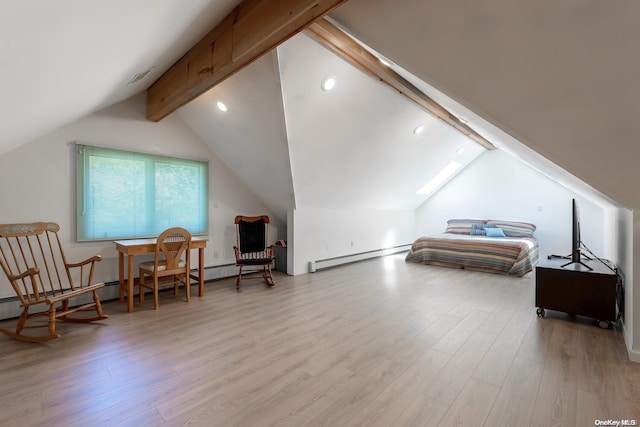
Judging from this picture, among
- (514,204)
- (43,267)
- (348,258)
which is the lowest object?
(348,258)

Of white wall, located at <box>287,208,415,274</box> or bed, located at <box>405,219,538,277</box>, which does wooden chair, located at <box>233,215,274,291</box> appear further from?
bed, located at <box>405,219,538,277</box>

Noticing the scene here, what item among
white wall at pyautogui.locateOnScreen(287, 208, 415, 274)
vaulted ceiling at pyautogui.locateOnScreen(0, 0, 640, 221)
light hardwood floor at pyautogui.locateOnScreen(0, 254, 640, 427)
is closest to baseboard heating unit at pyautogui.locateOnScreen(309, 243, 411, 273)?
white wall at pyautogui.locateOnScreen(287, 208, 415, 274)

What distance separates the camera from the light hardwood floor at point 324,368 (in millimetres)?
1554

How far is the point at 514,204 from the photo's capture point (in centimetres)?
682

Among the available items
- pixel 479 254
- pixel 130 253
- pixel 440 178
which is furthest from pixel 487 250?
pixel 130 253

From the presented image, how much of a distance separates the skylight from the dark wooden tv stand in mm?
4342

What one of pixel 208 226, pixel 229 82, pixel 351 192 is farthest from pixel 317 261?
pixel 229 82

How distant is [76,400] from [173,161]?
3.18m

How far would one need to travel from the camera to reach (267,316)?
3012 millimetres

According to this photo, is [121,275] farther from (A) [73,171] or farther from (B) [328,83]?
(B) [328,83]

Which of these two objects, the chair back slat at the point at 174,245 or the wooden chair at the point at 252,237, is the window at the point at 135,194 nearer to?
the wooden chair at the point at 252,237

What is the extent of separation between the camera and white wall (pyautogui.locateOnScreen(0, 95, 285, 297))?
9.87ft

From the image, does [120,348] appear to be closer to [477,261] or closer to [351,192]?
[351,192]

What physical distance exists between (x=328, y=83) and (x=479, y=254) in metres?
4.22
